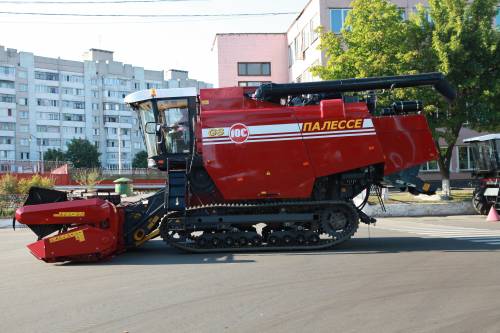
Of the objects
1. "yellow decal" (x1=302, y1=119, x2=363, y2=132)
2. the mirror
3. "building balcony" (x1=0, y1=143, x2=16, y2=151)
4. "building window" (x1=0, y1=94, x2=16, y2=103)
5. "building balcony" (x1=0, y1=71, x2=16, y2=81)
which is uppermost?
"building balcony" (x1=0, y1=71, x2=16, y2=81)

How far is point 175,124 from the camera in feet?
39.0

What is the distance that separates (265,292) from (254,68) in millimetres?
39899

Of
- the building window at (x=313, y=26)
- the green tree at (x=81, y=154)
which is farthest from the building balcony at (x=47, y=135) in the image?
the building window at (x=313, y=26)

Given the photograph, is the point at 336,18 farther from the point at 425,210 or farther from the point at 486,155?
the point at 425,210

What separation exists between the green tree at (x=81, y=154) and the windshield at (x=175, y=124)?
76826 mm

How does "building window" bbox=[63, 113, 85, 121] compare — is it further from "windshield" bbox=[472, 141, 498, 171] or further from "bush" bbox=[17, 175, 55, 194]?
"windshield" bbox=[472, 141, 498, 171]

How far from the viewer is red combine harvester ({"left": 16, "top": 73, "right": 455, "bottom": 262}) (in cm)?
1105

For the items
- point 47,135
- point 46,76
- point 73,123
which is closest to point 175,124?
point 47,135

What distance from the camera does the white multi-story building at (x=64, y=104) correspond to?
9519cm

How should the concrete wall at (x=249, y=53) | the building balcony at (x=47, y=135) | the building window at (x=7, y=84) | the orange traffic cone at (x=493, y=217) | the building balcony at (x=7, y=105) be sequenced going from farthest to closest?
1. the building balcony at (x=47, y=135)
2. the building window at (x=7, y=84)
3. the building balcony at (x=7, y=105)
4. the concrete wall at (x=249, y=53)
5. the orange traffic cone at (x=493, y=217)

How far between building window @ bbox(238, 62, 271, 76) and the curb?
2596 centimetres

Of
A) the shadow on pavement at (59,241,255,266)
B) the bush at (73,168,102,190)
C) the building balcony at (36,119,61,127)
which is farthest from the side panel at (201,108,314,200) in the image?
the building balcony at (36,119,61,127)

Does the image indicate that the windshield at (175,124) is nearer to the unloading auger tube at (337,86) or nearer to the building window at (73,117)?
the unloading auger tube at (337,86)

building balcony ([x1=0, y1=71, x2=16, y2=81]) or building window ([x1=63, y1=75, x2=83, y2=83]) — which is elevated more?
building window ([x1=63, y1=75, x2=83, y2=83])
